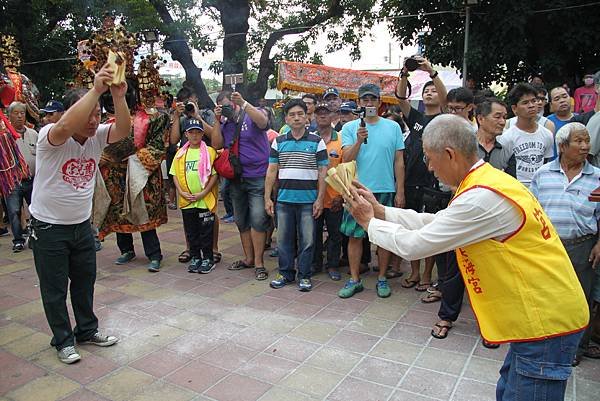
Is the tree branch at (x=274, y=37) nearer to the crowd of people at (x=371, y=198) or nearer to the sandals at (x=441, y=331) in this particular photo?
the crowd of people at (x=371, y=198)

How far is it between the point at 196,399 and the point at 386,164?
2.80 metres

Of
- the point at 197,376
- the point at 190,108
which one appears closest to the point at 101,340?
the point at 197,376

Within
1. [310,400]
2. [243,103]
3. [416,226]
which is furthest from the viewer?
[243,103]

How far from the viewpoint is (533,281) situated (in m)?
1.82

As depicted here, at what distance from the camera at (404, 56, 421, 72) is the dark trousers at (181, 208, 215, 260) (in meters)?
2.68

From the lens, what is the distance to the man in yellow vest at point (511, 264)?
5.99ft

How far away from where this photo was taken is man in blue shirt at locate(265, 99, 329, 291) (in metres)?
4.71

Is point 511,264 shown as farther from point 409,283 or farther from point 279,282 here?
point 279,282

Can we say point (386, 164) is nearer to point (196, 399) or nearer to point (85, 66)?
point (196, 399)

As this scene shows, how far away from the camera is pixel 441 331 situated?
3.70 metres

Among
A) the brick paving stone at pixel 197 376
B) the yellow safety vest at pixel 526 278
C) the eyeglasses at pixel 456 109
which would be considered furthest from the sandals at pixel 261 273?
the yellow safety vest at pixel 526 278

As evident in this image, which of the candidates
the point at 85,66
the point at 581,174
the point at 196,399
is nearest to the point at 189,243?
the point at 85,66

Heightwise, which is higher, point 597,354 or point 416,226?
point 416,226

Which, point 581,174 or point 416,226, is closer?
point 416,226
